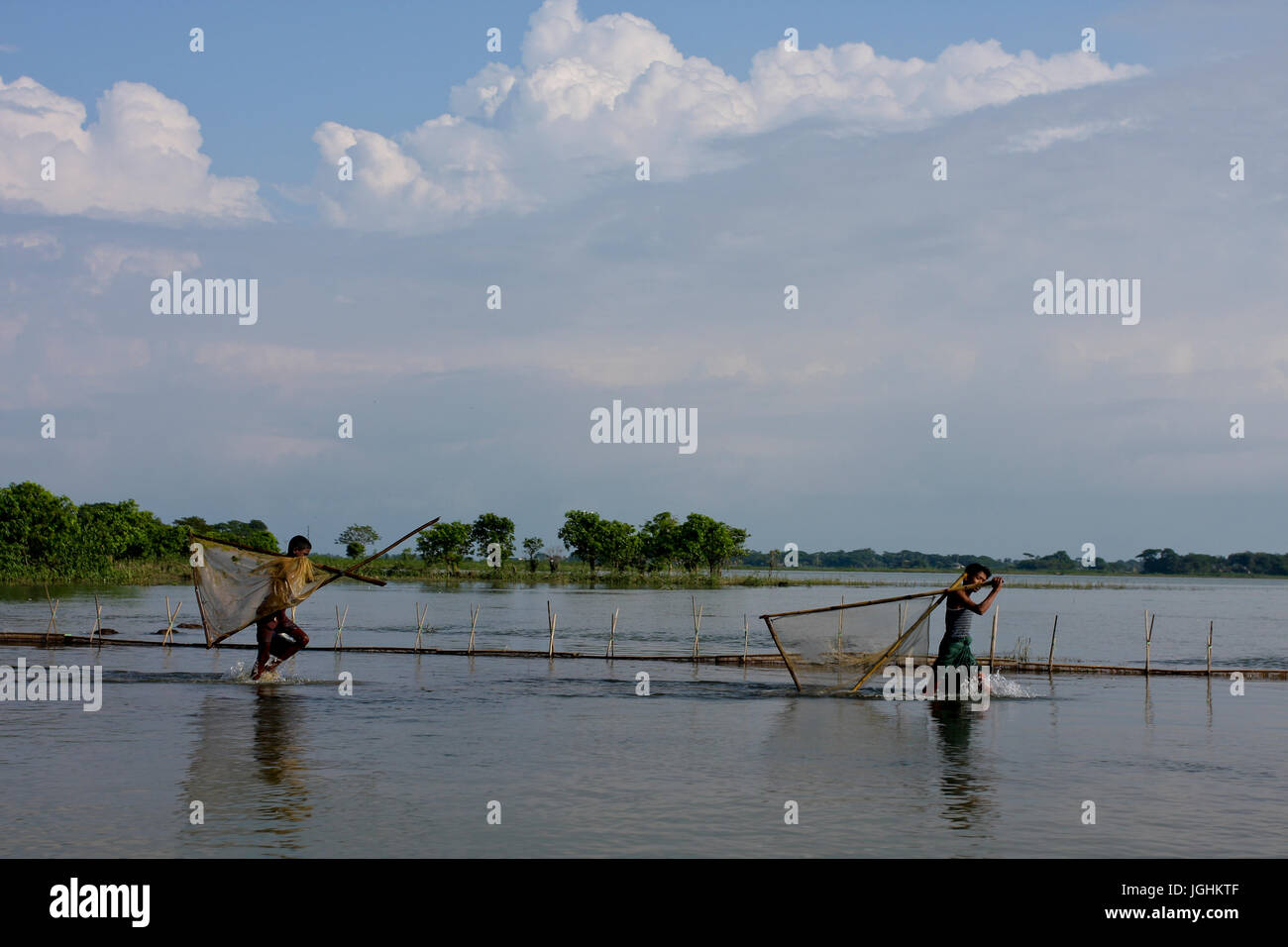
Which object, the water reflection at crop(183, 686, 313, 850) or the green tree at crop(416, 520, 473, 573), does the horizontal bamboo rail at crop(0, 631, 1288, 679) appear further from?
the green tree at crop(416, 520, 473, 573)

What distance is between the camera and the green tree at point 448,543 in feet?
338

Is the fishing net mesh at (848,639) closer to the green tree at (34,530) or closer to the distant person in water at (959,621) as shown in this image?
the distant person in water at (959,621)

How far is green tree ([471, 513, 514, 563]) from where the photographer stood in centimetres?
10369

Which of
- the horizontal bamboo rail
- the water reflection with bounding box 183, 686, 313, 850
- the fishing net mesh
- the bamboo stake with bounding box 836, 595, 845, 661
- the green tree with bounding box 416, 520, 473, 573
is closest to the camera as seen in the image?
the water reflection with bounding box 183, 686, 313, 850

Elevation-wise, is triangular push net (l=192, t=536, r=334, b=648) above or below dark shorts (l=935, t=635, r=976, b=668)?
above

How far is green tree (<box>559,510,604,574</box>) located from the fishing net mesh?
84.0 m

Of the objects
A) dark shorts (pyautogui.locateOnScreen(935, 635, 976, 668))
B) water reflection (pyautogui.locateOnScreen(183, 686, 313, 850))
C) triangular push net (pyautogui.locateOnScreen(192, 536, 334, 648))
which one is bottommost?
water reflection (pyautogui.locateOnScreen(183, 686, 313, 850))

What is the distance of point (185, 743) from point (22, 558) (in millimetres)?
65959

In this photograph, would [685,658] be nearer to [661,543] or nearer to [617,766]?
[617,766]

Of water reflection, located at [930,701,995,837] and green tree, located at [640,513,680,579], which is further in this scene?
green tree, located at [640,513,680,579]

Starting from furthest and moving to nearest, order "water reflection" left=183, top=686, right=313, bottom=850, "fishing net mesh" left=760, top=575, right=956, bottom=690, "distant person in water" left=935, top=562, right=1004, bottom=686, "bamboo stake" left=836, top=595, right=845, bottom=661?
"bamboo stake" left=836, top=595, right=845, bottom=661 < "fishing net mesh" left=760, top=575, right=956, bottom=690 < "distant person in water" left=935, top=562, right=1004, bottom=686 < "water reflection" left=183, top=686, right=313, bottom=850

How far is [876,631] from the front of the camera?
60.8ft

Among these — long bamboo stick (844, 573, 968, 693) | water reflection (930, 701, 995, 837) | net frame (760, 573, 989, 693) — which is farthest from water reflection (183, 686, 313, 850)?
long bamboo stick (844, 573, 968, 693)
